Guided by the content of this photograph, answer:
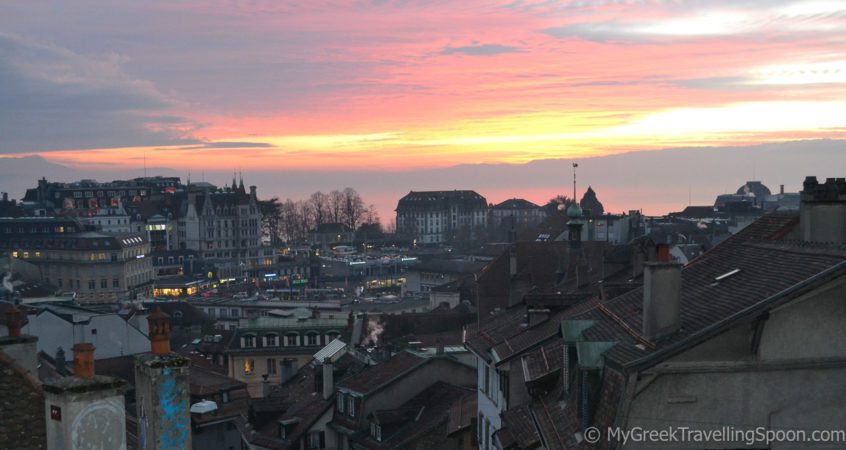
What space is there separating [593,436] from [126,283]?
567 feet

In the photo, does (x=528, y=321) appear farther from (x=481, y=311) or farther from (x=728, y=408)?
(x=481, y=311)

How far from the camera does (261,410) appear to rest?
49.5 meters

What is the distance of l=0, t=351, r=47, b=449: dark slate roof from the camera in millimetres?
13469

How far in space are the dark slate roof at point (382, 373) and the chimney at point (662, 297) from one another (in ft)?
88.1

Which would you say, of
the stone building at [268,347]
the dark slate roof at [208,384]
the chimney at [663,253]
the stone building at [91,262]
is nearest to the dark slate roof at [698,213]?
the stone building at [91,262]

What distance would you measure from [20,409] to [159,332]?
2.08m

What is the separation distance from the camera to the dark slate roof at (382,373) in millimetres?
43188

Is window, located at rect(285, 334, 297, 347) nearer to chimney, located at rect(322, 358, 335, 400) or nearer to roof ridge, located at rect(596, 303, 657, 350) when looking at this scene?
chimney, located at rect(322, 358, 335, 400)

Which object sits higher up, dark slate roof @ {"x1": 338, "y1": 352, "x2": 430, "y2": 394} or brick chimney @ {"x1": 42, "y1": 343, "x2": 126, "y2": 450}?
brick chimney @ {"x1": 42, "y1": 343, "x2": 126, "y2": 450}

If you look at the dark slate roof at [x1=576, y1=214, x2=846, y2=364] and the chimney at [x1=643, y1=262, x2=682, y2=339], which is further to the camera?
the chimney at [x1=643, y1=262, x2=682, y2=339]

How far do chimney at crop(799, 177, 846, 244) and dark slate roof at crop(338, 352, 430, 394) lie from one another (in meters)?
25.7

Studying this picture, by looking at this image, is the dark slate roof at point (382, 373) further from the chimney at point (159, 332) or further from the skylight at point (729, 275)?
the chimney at point (159, 332)

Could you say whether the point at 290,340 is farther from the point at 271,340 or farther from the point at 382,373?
the point at 382,373

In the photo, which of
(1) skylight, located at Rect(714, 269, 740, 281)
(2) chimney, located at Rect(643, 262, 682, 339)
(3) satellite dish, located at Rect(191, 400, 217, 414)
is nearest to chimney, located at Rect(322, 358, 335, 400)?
(3) satellite dish, located at Rect(191, 400, 217, 414)
